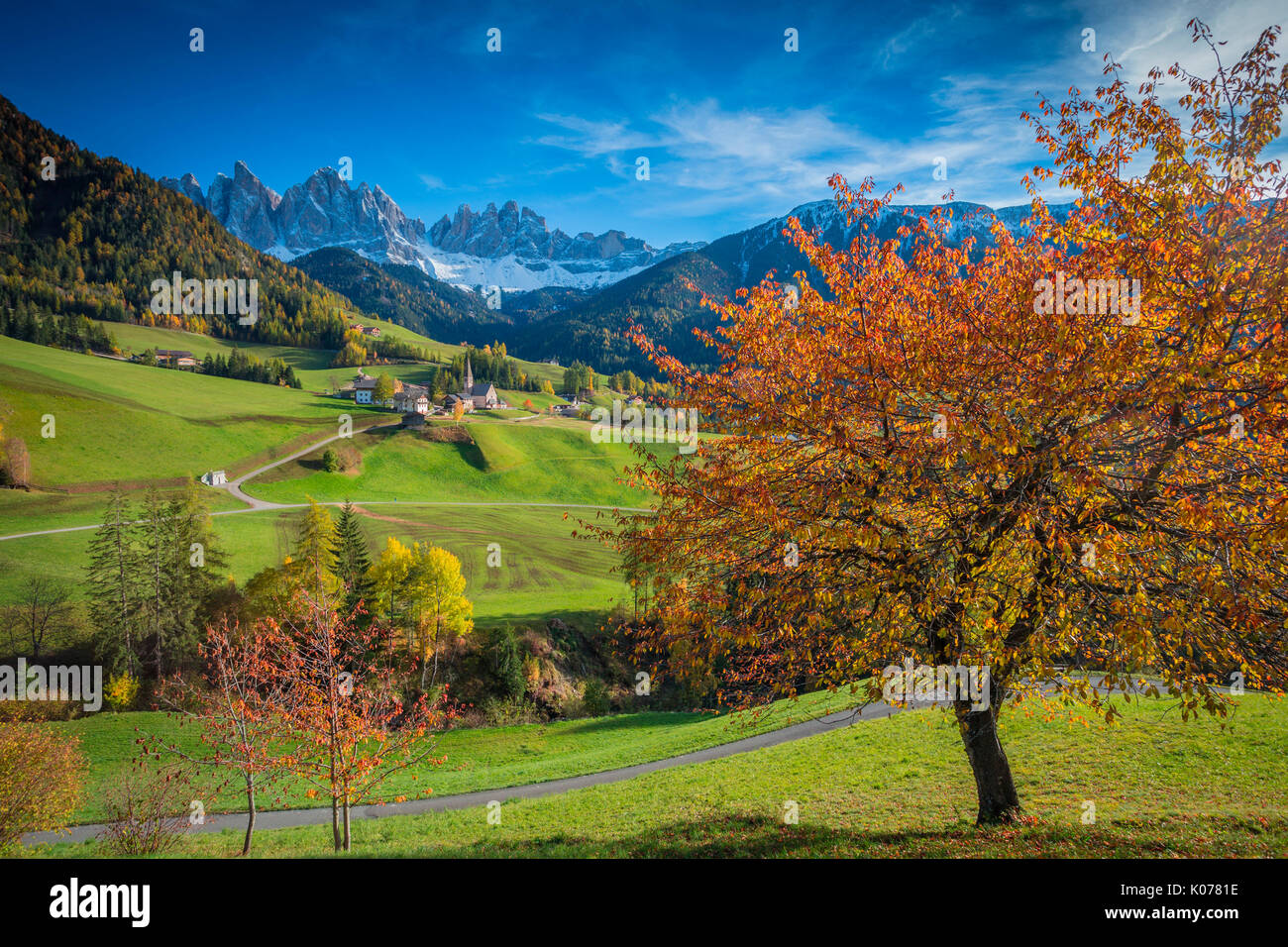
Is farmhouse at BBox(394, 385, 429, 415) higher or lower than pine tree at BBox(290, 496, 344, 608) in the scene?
higher

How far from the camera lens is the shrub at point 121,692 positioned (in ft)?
128

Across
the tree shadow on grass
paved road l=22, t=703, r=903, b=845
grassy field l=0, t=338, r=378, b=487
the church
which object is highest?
the church

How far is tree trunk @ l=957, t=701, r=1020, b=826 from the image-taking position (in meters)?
11.3

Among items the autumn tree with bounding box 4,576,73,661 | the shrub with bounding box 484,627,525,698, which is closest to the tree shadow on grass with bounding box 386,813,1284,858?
the shrub with bounding box 484,627,525,698

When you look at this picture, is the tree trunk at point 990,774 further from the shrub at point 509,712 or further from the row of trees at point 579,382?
the row of trees at point 579,382

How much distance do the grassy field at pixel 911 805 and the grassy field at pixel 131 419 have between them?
260 ft

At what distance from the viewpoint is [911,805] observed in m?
14.1

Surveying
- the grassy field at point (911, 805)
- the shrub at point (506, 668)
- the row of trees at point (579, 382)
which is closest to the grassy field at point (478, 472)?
the shrub at point (506, 668)

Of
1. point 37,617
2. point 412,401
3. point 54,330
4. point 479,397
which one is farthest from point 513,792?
point 54,330

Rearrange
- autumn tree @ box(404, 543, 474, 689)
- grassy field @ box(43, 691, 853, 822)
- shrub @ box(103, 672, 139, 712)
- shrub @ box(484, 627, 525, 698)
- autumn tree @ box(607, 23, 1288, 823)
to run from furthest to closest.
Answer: autumn tree @ box(404, 543, 474, 689) → shrub @ box(484, 627, 525, 698) → shrub @ box(103, 672, 139, 712) → grassy field @ box(43, 691, 853, 822) → autumn tree @ box(607, 23, 1288, 823)

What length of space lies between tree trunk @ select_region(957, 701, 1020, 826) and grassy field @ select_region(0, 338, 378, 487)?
3766 inches

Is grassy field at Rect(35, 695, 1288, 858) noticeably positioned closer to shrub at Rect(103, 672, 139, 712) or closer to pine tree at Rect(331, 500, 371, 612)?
pine tree at Rect(331, 500, 371, 612)

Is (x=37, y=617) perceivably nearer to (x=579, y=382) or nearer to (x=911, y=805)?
(x=911, y=805)
